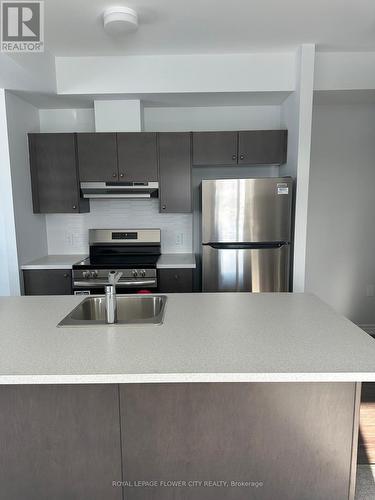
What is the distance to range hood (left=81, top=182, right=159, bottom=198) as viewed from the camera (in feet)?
9.95

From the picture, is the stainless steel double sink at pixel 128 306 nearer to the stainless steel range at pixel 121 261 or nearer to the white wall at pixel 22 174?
the stainless steel range at pixel 121 261

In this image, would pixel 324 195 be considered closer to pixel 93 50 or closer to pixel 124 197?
pixel 124 197

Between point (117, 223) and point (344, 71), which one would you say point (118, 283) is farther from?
point (344, 71)

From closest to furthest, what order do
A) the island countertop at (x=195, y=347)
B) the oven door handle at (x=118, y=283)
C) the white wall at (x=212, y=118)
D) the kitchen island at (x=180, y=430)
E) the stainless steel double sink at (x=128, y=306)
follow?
the island countertop at (x=195, y=347) → the kitchen island at (x=180, y=430) → the stainless steel double sink at (x=128, y=306) → the oven door handle at (x=118, y=283) → the white wall at (x=212, y=118)

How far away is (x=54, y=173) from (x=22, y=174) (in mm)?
276

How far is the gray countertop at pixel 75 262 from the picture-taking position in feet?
9.50

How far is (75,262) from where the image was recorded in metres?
3.01

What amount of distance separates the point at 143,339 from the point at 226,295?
0.75m

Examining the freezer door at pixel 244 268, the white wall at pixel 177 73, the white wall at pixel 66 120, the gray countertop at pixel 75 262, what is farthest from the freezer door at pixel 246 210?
the white wall at pixel 66 120

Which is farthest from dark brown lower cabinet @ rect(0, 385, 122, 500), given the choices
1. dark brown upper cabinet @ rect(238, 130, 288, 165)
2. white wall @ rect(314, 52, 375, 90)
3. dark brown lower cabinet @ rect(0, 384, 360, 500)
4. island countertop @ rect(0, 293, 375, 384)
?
white wall @ rect(314, 52, 375, 90)

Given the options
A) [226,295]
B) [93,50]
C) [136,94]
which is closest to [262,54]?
[136,94]

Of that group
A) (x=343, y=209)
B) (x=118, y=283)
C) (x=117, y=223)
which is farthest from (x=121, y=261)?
(x=343, y=209)

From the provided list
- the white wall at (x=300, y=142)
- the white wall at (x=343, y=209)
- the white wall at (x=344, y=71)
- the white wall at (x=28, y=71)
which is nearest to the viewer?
the white wall at (x=28, y=71)

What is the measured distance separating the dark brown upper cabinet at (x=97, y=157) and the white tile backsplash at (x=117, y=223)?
1.30 feet
